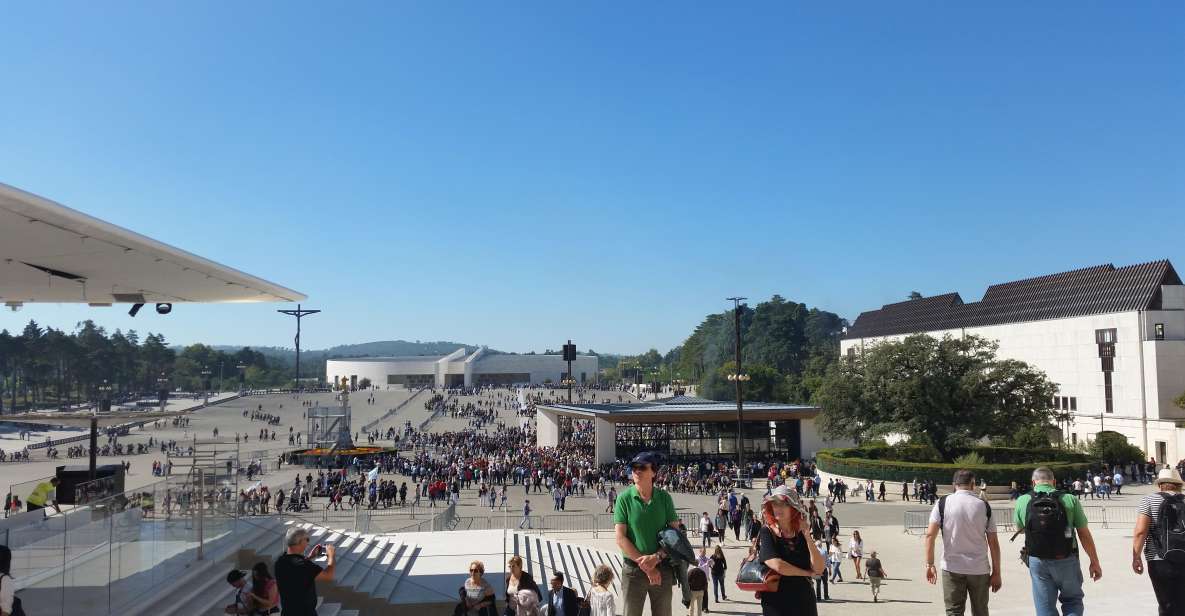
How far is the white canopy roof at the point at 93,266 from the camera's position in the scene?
24.8ft

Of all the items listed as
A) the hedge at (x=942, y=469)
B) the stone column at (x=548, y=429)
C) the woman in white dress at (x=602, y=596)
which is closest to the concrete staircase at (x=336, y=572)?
the woman in white dress at (x=602, y=596)

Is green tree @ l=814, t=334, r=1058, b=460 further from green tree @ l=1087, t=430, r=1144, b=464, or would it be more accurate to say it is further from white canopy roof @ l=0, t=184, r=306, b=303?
white canopy roof @ l=0, t=184, r=306, b=303

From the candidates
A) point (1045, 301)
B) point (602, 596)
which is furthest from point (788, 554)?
point (1045, 301)

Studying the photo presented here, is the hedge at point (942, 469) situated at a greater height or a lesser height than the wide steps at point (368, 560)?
lesser

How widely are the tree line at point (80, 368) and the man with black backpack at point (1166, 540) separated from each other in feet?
357

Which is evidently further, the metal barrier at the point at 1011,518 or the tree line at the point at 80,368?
the tree line at the point at 80,368

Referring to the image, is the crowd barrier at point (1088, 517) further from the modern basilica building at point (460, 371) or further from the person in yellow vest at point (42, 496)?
the modern basilica building at point (460, 371)

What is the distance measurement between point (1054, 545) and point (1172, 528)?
0.80 m

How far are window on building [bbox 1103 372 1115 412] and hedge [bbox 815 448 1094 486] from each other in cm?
1290

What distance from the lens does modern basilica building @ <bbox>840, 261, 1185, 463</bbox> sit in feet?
134

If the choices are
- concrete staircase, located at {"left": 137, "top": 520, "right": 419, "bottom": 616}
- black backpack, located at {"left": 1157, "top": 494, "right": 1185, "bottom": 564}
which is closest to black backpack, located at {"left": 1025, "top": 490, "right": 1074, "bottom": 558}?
black backpack, located at {"left": 1157, "top": 494, "right": 1185, "bottom": 564}

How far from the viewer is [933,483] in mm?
28375

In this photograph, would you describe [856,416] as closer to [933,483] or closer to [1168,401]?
[933,483]

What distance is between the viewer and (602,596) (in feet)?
19.9
